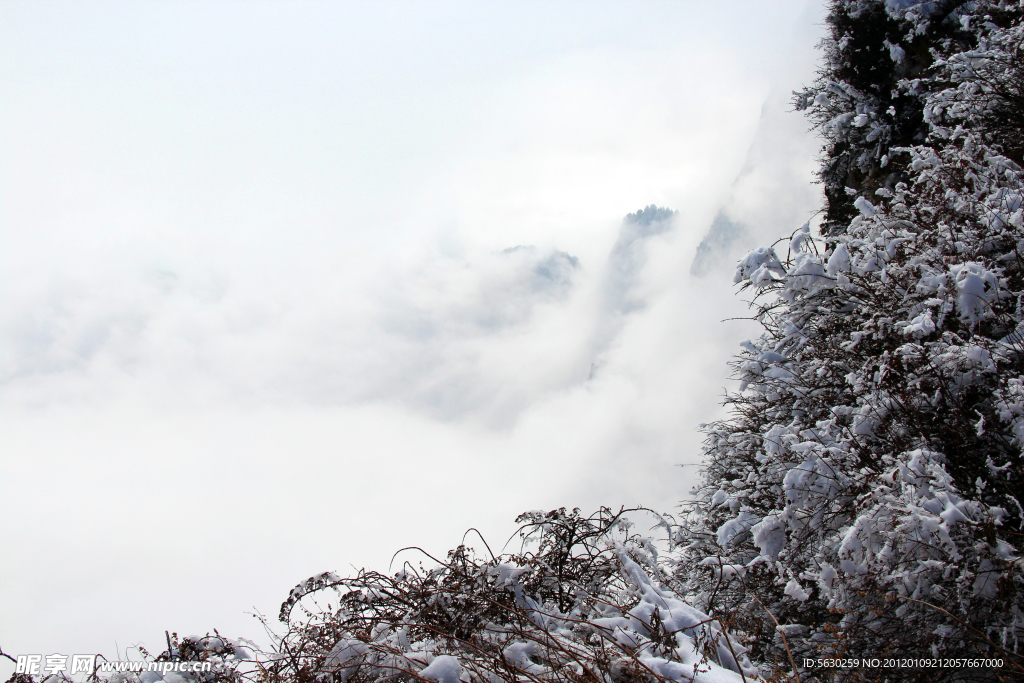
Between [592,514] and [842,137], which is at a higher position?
[842,137]

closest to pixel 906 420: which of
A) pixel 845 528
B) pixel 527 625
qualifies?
pixel 845 528

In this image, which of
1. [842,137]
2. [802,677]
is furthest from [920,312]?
[842,137]

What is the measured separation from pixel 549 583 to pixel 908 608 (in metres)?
2.88

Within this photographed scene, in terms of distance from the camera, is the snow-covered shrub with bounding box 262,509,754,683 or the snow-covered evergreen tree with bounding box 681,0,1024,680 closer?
the snow-covered shrub with bounding box 262,509,754,683

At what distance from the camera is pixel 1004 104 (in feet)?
25.8

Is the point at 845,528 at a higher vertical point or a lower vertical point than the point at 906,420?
lower

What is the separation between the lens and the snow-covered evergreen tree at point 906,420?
159 inches

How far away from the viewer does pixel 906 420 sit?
5094 millimetres

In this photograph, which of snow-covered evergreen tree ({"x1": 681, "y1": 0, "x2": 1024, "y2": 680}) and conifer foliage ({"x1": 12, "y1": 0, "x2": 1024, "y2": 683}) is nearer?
conifer foliage ({"x1": 12, "y1": 0, "x2": 1024, "y2": 683})

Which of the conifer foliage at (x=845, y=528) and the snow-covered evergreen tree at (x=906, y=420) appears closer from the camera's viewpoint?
the conifer foliage at (x=845, y=528)

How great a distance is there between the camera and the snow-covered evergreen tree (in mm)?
4039

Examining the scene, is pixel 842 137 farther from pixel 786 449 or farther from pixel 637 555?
pixel 637 555

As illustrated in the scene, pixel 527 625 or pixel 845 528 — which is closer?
pixel 527 625

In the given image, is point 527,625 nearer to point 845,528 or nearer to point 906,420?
point 845,528
